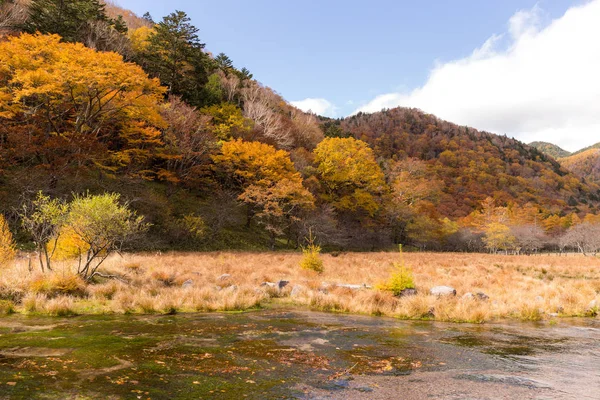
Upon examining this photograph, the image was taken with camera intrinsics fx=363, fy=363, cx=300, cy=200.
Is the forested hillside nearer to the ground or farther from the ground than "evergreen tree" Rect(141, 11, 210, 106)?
nearer to the ground

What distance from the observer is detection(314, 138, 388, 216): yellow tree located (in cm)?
5350

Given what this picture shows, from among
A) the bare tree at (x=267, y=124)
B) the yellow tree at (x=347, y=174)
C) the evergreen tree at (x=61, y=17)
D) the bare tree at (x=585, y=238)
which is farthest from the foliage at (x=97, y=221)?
the bare tree at (x=585, y=238)

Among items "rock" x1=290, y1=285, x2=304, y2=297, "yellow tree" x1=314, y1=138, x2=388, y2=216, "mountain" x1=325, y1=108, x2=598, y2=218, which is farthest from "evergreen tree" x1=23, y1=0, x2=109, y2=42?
"mountain" x1=325, y1=108, x2=598, y2=218

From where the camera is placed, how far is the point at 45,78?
2811 cm

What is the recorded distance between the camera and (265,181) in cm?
4062

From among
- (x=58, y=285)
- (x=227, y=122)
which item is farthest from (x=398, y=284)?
(x=227, y=122)

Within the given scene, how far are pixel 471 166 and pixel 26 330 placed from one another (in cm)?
13346

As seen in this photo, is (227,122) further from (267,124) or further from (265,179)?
(265,179)

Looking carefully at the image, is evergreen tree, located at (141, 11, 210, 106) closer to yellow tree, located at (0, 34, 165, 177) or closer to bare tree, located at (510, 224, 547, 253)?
yellow tree, located at (0, 34, 165, 177)

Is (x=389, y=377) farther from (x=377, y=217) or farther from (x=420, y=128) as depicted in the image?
(x=420, y=128)

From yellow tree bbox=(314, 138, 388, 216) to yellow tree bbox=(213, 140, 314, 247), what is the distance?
11.6 metres

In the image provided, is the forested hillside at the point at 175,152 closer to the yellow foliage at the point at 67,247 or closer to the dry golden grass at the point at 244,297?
the yellow foliage at the point at 67,247

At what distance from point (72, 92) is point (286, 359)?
106 ft

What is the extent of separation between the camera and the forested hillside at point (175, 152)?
94.3ft
